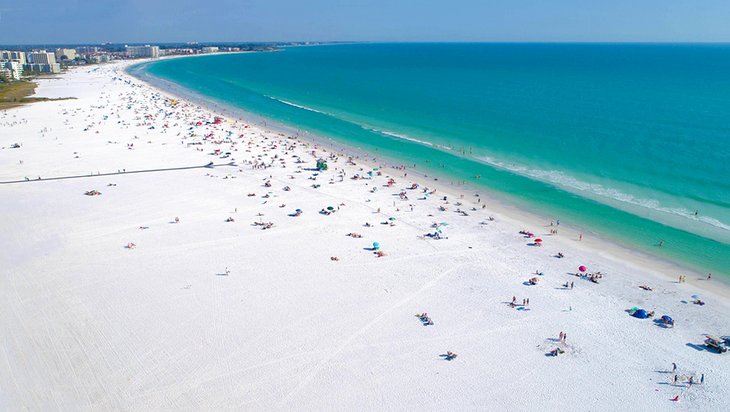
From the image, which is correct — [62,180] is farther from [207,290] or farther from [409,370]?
[409,370]

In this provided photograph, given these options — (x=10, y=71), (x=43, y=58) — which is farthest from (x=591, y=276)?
(x=43, y=58)

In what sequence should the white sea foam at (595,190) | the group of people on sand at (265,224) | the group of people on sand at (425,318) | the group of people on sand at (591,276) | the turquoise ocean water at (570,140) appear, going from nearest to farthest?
the group of people on sand at (425,318), the group of people on sand at (591,276), the group of people on sand at (265,224), the white sea foam at (595,190), the turquoise ocean water at (570,140)

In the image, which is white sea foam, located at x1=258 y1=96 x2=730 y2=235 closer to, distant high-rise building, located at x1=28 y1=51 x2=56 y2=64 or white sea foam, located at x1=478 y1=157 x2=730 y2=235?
white sea foam, located at x1=478 y1=157 x2=730 y2=235

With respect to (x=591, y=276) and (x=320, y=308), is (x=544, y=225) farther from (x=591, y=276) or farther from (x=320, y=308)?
(x=320, y=308)

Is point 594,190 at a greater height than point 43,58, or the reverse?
point 43,58

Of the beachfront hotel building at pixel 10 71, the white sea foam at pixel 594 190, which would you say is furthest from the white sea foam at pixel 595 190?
the beachfront hotel building at pixel 10 71

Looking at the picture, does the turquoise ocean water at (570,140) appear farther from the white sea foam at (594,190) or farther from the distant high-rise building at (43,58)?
the distant high-rise building at (43,58)
